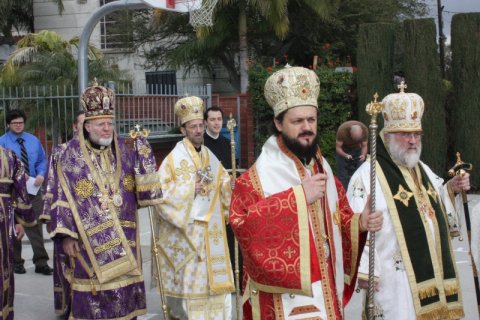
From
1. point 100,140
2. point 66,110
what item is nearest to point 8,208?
point 100,140

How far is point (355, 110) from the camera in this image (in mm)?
16156

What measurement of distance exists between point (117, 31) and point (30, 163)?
1648 centimetres

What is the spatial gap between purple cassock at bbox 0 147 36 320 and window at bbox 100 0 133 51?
1819cm

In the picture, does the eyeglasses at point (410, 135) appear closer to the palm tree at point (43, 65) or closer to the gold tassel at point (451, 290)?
the gold tassel at point (451, 290)

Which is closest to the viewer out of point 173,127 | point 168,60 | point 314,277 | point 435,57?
point 314,277

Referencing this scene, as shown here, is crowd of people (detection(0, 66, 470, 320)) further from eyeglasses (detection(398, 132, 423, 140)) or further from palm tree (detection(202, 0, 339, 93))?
palm tree (detection(202, 0, 339, 93))

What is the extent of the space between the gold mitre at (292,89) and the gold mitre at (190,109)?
8.45 ft

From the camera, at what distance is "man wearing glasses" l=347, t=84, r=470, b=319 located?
4387 mm

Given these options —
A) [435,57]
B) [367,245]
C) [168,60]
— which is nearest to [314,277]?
[367,245]

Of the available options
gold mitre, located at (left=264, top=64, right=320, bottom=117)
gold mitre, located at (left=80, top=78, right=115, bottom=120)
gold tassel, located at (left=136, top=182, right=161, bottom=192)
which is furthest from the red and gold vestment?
gold mitre, located at (left=80, top=78, right=115, bottom=120)

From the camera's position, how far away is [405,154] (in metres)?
4.57

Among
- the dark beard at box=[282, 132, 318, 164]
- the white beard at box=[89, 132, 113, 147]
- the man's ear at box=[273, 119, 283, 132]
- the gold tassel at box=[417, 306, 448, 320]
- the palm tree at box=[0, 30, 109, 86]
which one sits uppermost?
the palm tree at box=[0, 30, 109, 86]

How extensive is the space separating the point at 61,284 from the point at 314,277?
12.3 ft

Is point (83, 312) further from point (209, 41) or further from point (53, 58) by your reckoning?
point (209, 41)
